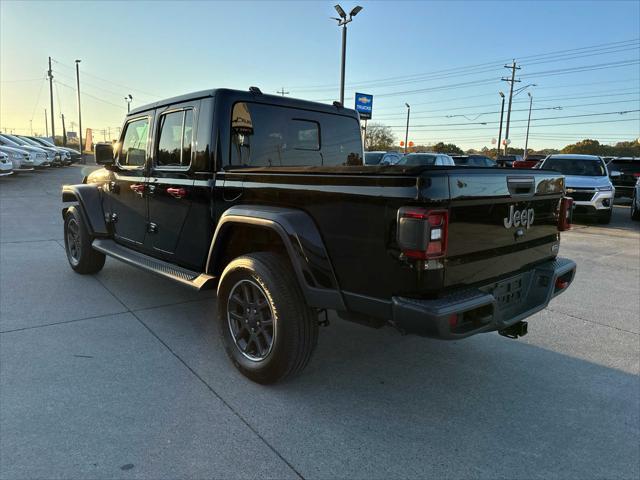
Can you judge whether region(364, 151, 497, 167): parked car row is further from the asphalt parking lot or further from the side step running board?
the asphalt parking lot

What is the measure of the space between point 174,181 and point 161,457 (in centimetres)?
223

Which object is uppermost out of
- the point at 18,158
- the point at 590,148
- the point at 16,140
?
the point at 590,148

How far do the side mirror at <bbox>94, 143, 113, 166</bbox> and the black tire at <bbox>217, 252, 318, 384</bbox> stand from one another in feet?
8.43

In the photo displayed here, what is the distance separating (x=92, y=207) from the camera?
5.27m

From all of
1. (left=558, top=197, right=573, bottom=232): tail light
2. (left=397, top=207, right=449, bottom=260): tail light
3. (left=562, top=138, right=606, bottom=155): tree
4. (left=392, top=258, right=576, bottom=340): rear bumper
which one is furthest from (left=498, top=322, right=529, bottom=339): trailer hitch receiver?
(left=562, top=138, right=606, bottom=155): tree

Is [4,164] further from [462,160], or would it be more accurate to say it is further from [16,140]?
[462,160]

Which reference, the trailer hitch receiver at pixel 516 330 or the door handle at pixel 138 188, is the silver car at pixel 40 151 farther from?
the trailer hitch receiver at pixel 516 330

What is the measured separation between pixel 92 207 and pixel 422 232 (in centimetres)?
436

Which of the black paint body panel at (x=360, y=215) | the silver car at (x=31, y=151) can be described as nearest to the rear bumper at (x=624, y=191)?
the black paint body panel at (x=360, y=215)

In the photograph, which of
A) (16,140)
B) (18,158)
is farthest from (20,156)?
(16,140)

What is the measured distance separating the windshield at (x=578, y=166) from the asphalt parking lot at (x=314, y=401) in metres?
9.29

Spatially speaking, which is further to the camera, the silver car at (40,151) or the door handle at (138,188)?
the silver car at (40,151)

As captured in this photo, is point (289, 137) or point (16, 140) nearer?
point (289, 137)

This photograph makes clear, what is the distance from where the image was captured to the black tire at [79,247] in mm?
5414
